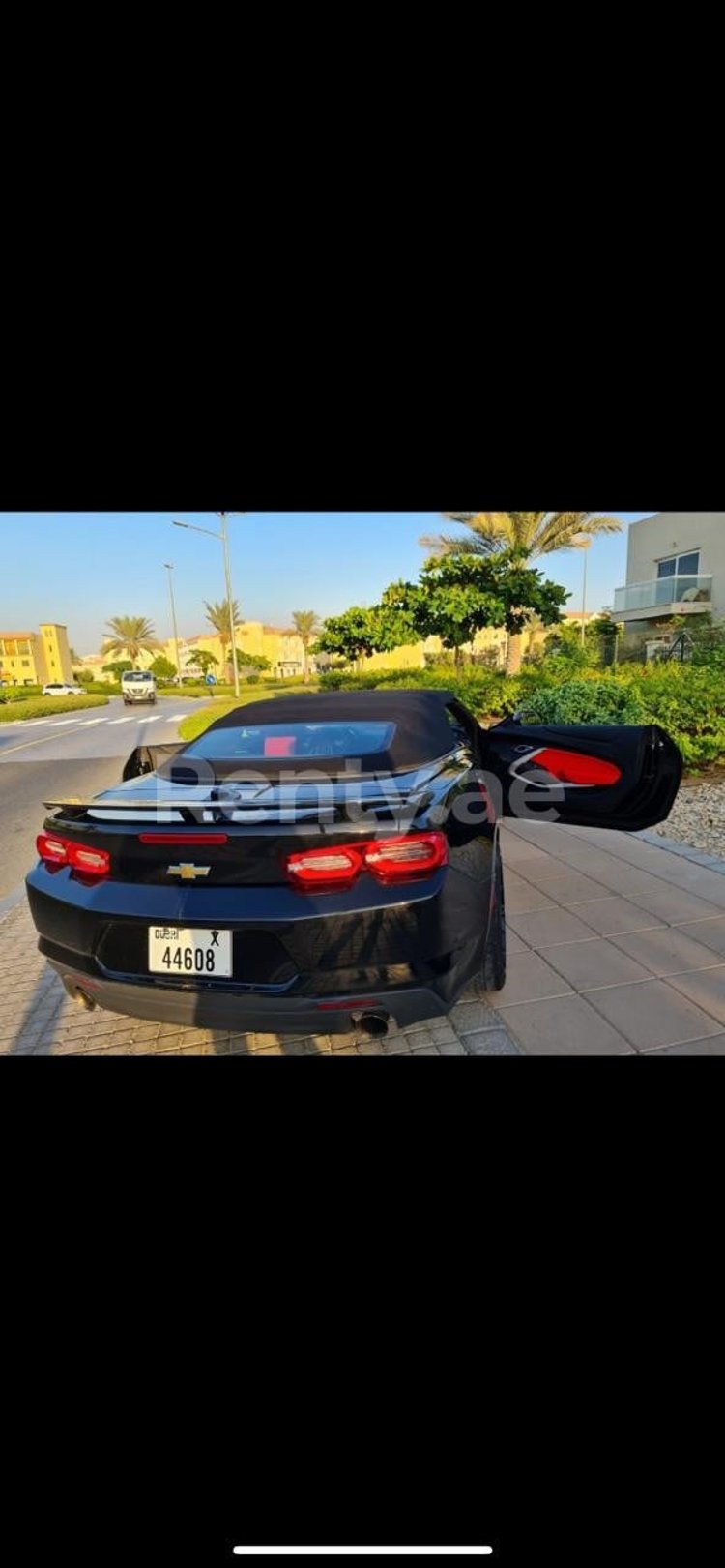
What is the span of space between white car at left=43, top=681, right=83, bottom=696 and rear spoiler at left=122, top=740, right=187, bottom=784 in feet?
93.3

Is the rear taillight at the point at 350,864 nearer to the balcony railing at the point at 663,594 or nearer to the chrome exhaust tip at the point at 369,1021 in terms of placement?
the chrome exhaust tip at the point at 369,1021

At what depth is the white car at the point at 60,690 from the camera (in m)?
29.3

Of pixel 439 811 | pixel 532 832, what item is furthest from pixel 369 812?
pixel 532 832

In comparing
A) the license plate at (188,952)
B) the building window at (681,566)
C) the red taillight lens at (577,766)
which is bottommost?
the license plate at (188,952)

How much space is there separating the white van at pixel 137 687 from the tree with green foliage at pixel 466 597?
14628 mm

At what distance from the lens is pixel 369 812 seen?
5.84 feet

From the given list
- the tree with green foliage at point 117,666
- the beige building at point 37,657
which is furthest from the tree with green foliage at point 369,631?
the tree with green foliage at point 117,666

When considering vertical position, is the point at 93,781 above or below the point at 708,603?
below

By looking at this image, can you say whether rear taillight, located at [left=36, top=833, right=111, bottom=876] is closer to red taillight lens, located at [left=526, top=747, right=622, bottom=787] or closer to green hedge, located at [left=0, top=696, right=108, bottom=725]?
red taillight lens, located at [left=526, top=747, right=622, bottom=787]

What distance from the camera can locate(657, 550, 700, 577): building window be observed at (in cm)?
1918

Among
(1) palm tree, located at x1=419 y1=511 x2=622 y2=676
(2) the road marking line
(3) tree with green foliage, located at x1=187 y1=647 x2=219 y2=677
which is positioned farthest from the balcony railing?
(3) tree with green foliage, located at x1=187 y1=647 x2=219 y2=677
